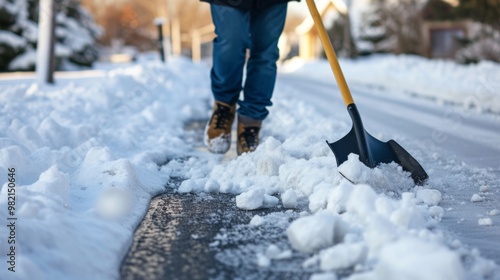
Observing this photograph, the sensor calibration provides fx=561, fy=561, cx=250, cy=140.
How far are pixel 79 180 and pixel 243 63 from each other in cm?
129

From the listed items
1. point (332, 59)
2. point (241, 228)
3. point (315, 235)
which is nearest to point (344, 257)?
point (315, 235)

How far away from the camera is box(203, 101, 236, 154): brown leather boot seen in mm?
3049

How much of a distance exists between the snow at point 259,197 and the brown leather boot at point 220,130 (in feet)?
0.32

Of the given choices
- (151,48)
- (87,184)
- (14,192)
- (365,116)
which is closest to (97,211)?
(14,192)

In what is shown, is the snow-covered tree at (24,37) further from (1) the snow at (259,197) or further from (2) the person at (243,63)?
(1) the snow at (259,197)

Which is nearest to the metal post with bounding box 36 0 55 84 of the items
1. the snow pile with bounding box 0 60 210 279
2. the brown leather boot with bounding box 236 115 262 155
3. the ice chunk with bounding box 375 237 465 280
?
the snow pile with bounding box 0 60 210 279

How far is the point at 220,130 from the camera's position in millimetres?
3074

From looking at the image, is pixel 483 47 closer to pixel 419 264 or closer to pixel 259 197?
pixel 259 197

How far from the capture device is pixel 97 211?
5.48ft

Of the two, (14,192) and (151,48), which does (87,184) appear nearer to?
(14,192)

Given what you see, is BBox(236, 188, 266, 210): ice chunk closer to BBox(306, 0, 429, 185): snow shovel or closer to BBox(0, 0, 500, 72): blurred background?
BBox(306, 0, 429, 185): snow shovel

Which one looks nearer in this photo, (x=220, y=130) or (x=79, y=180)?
(x=79, y=180)

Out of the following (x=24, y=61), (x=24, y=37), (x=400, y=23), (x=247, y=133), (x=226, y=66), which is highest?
(x=226, y=66)

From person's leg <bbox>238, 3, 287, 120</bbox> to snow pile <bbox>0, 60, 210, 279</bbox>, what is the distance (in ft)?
1.46
